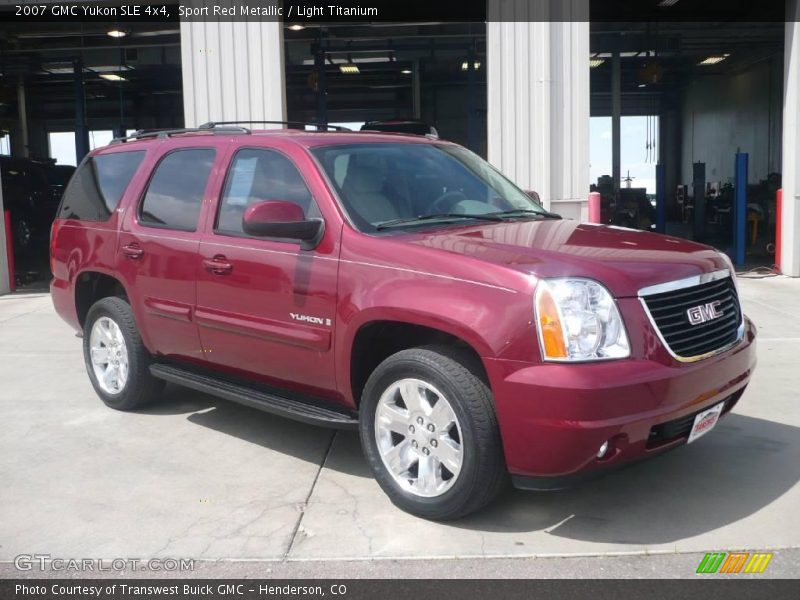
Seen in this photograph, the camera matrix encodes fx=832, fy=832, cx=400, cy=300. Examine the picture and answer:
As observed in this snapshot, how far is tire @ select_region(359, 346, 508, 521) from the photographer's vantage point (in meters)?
3.59

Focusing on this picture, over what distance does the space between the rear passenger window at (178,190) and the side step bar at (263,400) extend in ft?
2.98

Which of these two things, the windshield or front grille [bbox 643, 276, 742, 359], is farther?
the windshield

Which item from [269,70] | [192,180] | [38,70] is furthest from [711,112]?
[192,180]

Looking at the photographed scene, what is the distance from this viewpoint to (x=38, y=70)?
2645cm

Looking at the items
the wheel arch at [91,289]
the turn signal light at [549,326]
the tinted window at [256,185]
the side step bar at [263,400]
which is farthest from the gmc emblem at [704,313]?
the wheel arch at [91,289]

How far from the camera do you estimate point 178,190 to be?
17.4ft

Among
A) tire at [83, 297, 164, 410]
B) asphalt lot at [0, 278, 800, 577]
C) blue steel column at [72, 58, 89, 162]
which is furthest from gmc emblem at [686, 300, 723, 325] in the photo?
blue steel column at [72, 58, 89, 162]

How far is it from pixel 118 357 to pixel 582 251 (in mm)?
3475

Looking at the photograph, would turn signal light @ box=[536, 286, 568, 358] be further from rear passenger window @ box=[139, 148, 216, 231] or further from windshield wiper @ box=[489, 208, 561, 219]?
rear passenger window @ box=[139, 148, 216, 231]

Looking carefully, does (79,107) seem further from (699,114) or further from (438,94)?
(699,114)

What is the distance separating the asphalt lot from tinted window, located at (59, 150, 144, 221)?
56.3 inches

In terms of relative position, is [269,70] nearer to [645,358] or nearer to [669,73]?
[645,358]

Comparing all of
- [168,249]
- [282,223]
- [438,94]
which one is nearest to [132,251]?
[168,249]

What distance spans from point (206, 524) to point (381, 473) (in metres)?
0.86
